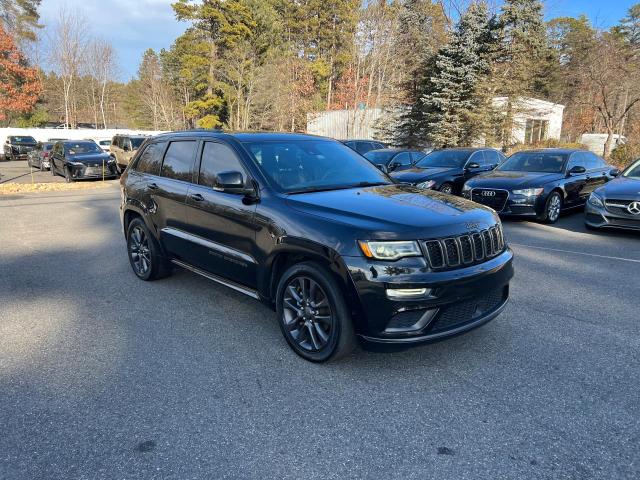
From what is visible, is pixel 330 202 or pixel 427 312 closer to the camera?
pixel 427 312

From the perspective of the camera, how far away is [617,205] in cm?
808

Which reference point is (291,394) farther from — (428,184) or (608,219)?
(428,184)

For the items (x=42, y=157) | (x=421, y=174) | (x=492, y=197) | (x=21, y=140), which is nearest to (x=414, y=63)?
(x=421, y=174)

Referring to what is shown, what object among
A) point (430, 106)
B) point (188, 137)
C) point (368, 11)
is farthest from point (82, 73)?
point (188, 137)

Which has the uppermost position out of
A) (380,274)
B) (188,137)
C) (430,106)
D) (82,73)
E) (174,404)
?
(82,73)

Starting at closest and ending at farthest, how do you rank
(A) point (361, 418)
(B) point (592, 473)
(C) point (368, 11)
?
(B) point (592, 473) < (A) point (361, 418) < (C) point (368, 11)

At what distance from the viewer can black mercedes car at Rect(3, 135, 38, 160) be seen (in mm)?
33438

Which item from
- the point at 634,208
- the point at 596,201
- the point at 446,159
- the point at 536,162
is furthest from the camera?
the point at 446,159

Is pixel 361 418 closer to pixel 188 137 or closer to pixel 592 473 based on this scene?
pixel 592 473

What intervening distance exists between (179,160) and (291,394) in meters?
3.04

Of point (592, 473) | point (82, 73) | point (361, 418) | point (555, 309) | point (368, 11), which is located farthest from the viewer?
point (82, 73)

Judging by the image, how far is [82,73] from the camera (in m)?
50.5

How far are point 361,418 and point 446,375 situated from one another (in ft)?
2.80

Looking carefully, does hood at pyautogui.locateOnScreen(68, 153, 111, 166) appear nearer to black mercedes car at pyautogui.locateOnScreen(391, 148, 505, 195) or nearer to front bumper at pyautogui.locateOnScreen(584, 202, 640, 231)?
black mercedes car at pyautogui.locateOnScreen(391, 148, 505, 195)
